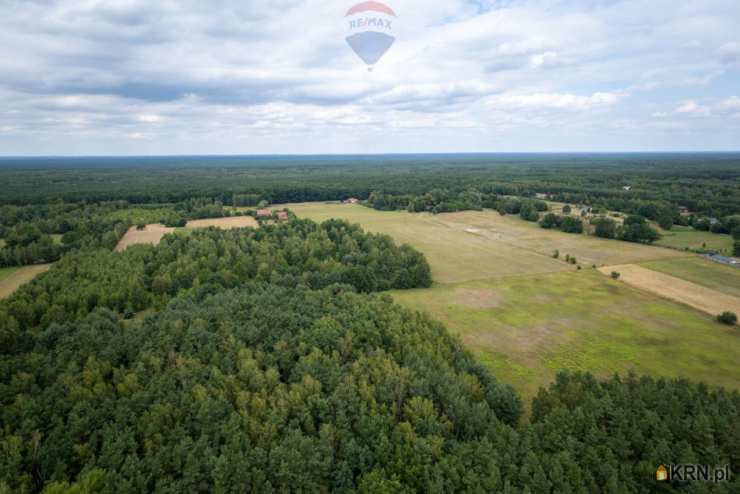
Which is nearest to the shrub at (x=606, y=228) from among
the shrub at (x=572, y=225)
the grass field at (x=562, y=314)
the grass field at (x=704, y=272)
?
the grass field at (x=562, y=314)

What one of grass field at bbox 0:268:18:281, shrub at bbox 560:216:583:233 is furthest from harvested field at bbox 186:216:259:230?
shrub at bbox 560:216:583:233

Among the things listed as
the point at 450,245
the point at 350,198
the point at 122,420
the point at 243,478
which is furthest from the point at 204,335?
the point at 350,198

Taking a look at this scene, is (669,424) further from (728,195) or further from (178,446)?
(728,195)

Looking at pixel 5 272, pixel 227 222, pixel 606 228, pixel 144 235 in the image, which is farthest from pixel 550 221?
pixel 5 272

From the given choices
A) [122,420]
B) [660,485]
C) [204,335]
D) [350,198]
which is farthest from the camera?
[350,198]

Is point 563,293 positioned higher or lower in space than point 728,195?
lower

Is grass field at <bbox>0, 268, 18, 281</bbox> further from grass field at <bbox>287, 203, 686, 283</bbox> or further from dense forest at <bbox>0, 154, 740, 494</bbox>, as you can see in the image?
grass field at <bbox>287, 203, 686, 283</bbox>

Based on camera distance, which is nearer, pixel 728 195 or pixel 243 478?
pixel 243 478
